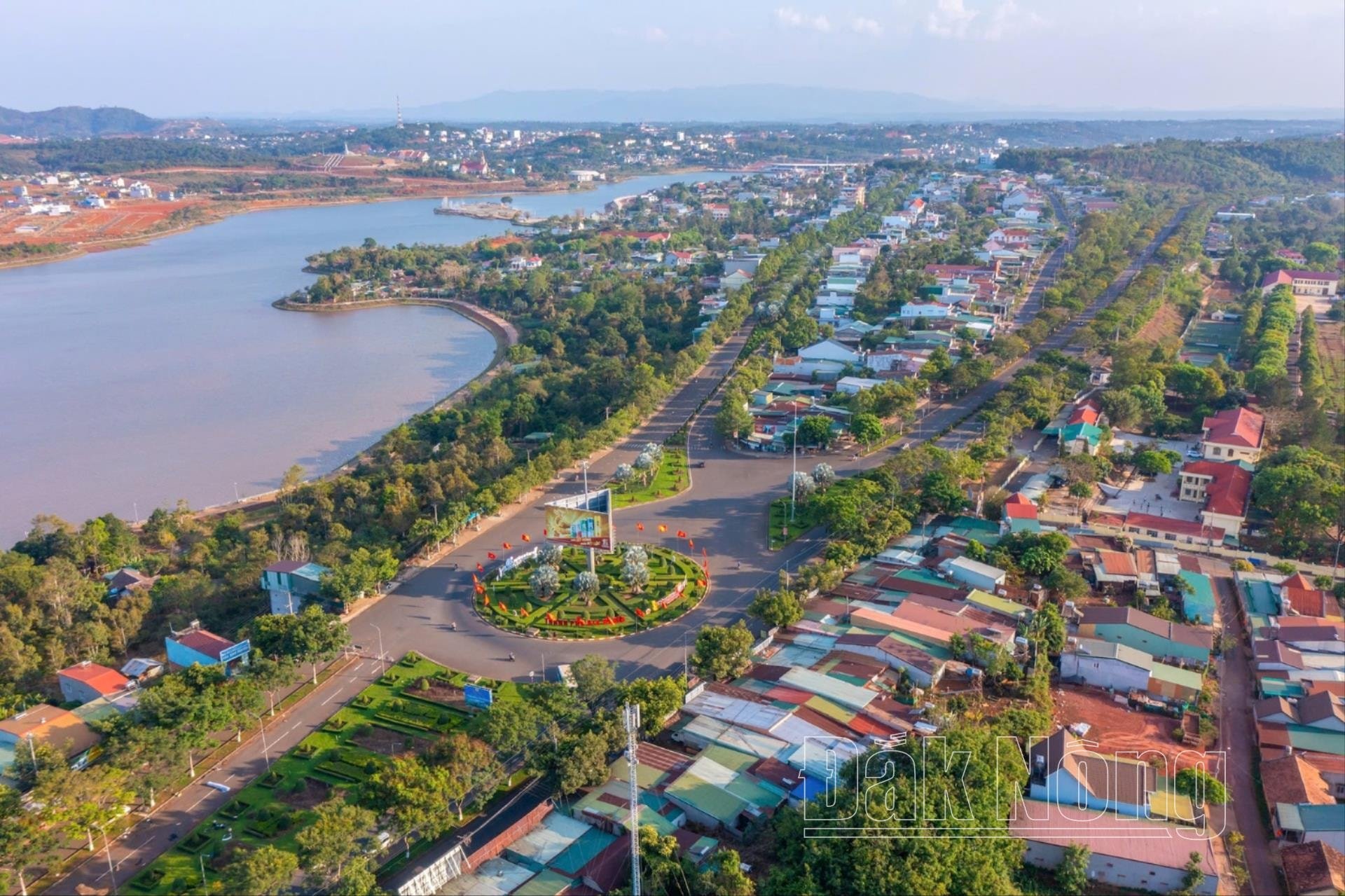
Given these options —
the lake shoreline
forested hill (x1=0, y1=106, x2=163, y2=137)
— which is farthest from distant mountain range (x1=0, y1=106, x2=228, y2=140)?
the lake shoreline

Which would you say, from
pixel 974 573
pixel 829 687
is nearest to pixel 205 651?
pixel 829 687

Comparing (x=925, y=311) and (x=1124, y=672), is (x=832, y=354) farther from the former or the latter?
(x=1124, y=672)

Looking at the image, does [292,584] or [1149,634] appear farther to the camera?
[292,584]

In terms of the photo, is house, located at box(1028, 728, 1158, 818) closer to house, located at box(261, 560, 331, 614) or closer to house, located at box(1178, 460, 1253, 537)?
house, located at box(1178, 460, 1253, 537)

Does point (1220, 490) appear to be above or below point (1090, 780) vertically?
above

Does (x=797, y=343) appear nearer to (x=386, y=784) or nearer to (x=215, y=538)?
(x=215, y=538)

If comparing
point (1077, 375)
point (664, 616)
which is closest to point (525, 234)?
point (1077, 375)
